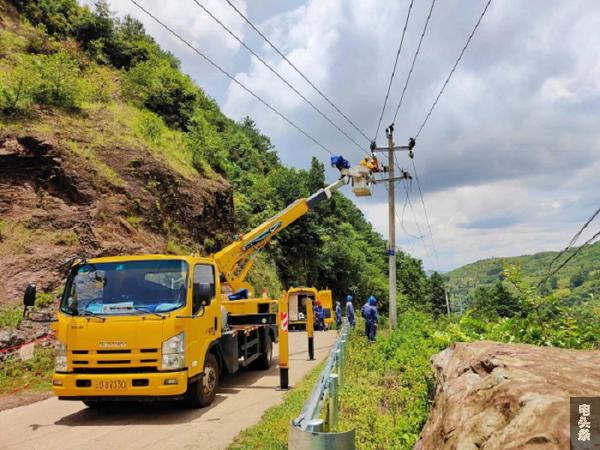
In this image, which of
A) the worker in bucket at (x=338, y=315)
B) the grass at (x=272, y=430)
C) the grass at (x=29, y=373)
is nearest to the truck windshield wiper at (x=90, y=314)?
the grass at (x=272, y=430)

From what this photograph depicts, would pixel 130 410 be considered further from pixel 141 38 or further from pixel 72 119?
pixel 141 38

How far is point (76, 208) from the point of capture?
15609 millimetres

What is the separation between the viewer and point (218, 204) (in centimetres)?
2462

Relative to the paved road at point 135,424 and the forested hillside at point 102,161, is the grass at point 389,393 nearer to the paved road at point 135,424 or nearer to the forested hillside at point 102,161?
the paved road at point 135,424

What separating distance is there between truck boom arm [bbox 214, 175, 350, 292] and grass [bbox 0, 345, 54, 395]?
4973 mm

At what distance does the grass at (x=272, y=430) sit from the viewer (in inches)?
224

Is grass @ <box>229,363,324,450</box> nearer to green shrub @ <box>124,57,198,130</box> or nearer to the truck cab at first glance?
the truck cab

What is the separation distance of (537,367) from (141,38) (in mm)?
37330

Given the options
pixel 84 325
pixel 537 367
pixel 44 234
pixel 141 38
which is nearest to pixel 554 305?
pixel 537 367

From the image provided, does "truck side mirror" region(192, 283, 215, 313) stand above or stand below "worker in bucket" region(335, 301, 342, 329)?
above

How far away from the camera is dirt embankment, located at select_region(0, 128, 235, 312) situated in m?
13.2

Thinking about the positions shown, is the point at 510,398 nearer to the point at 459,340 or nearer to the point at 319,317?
the point at 459,340

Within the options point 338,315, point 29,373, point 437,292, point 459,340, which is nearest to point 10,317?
point 29,373

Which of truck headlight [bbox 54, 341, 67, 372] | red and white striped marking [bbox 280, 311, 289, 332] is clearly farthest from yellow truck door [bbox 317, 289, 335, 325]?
truck headlight [bbox 54, 341, 67, 372]
